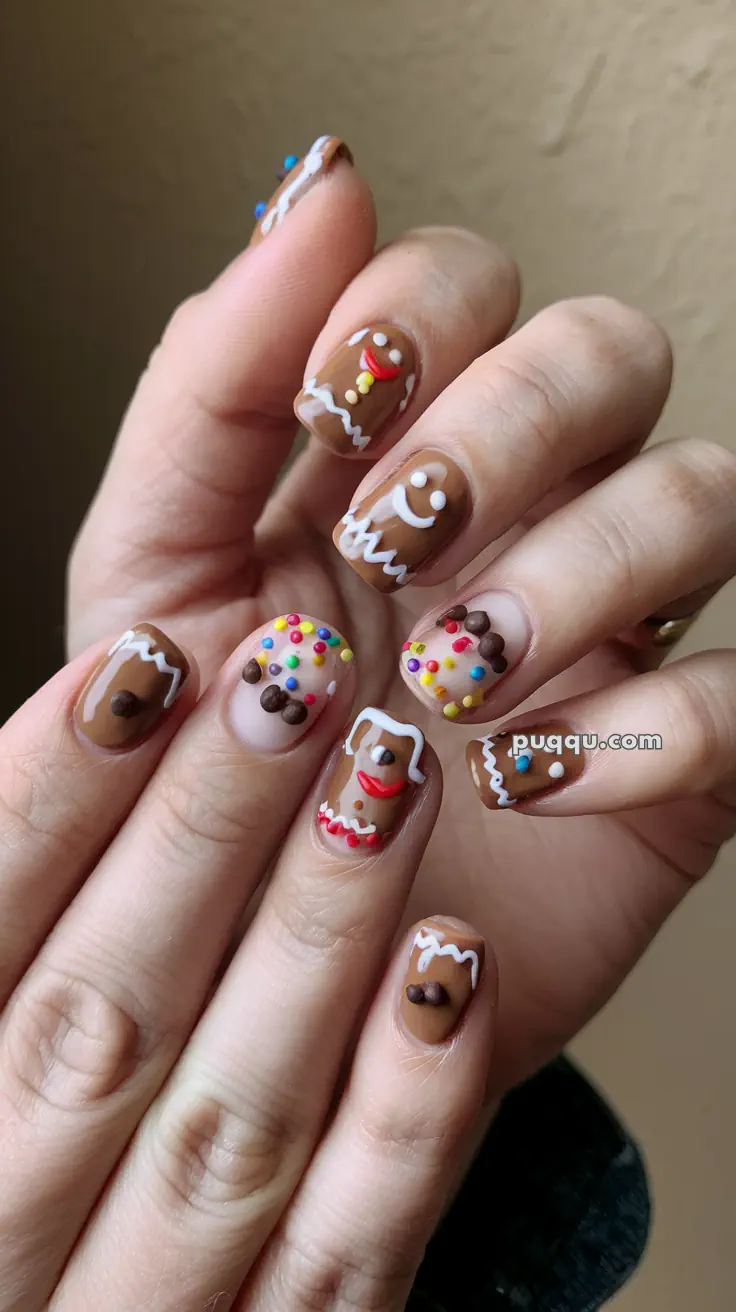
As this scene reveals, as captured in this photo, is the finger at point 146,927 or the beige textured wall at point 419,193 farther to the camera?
the beige textured wall at point 419,193

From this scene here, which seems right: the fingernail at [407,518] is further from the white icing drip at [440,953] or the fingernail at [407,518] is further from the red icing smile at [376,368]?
the white icing drip at [440,953]

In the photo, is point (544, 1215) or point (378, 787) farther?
point (544, 1215)

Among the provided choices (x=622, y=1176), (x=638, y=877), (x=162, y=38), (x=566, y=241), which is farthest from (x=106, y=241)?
(x=622, y=1176)

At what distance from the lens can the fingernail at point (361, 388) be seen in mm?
470

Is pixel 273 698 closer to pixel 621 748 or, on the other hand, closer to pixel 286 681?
pixel 286 681

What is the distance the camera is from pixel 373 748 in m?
0.46

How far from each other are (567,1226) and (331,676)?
1.40ft

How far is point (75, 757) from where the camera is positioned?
471mm

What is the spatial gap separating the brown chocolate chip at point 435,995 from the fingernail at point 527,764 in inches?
3.6

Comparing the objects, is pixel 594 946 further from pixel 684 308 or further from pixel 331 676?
pixel 684 308

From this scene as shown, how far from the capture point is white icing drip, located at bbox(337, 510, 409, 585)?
45 centimetres

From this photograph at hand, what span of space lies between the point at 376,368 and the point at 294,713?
0.17 meters

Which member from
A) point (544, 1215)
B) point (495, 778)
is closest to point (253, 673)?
point (495, 778)

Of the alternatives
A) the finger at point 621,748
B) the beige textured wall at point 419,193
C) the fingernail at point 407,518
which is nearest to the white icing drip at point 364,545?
the fingernail at point 407,518
